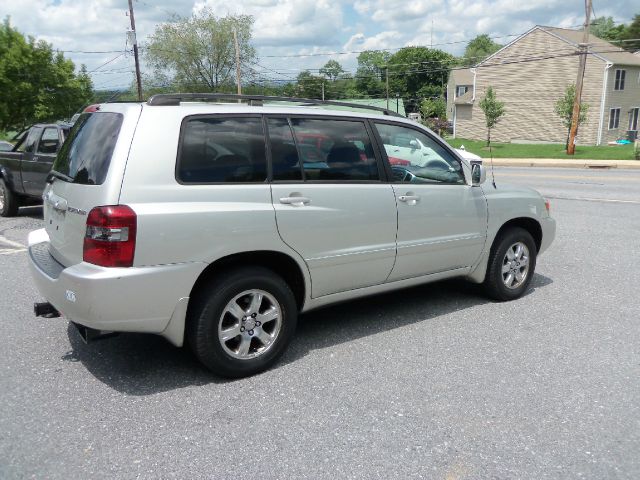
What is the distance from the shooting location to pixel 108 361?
4.10 meters

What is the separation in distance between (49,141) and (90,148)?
6.68 metres

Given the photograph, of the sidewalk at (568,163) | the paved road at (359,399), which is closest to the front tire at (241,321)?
the paved road at (359,399)

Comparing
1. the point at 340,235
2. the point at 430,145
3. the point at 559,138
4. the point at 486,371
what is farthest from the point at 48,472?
the point at 559,138

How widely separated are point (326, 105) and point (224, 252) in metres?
1.71

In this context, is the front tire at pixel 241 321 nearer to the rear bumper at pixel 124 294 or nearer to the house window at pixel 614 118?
the rear bumper at pixel 124 294

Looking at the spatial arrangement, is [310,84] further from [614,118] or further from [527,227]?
[527,227]

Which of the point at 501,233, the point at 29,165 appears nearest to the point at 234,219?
the point at 501,233

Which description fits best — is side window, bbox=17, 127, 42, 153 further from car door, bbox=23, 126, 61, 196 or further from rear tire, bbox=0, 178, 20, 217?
rear tire, bbox=0, 178, 20, 217

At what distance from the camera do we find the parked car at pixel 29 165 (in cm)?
941

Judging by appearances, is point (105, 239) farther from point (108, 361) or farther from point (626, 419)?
point (626, 419)

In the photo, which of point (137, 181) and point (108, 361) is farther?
point (108, 361)

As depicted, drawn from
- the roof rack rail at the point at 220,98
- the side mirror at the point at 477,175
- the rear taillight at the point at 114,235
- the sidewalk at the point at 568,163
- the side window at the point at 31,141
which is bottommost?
the sidewalk at the point at 568,163

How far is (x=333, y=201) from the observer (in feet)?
13.4

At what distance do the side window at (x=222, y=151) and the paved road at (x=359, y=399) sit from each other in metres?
1.39
